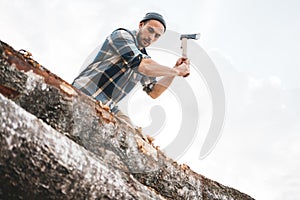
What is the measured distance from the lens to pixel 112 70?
17.8ft

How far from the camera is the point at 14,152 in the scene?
8.68 feet

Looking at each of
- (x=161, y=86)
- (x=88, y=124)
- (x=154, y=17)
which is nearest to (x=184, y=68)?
(x=161, y=86)

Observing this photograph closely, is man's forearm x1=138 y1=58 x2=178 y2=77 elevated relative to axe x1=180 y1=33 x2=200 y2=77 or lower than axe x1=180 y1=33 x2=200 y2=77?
lower

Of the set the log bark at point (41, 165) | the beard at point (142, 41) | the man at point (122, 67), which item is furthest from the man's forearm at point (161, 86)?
the log bark at point (41, 165)

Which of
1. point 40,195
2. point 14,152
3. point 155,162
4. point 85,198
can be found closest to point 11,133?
point 14,152

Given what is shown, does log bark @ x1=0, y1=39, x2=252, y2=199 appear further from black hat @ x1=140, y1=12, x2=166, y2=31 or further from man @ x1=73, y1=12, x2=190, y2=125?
black hat @ x1=140, y1=12, x2=166, y2=31

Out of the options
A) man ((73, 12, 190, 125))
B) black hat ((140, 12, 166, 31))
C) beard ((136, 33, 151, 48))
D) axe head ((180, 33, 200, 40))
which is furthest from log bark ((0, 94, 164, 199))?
axe head ((180, 33, 200, 40))

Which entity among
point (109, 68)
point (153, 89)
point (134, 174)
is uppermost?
point (153, 89)

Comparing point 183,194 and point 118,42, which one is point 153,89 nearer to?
point 118,42

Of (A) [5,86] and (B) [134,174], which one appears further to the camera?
(B) [134,174]

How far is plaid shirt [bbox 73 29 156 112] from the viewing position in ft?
17.3

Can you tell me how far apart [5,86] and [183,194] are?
2.30m

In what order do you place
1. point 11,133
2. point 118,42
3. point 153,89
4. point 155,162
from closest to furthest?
point 11,133 < point 155,162 < point 118,42 < point 153,89

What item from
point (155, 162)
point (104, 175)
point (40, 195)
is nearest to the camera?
point (40, 195)
